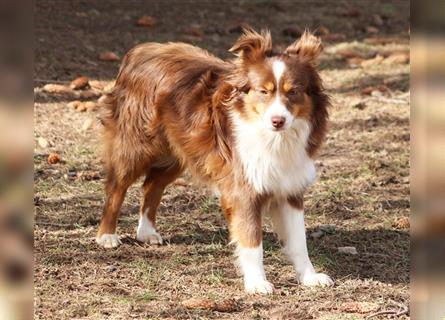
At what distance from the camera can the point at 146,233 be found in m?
6.08

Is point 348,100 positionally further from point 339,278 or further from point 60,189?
point 339,278

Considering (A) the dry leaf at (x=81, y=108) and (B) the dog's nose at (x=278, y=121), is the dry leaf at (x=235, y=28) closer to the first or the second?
(A) the dry leaf at (x=81, y=108)

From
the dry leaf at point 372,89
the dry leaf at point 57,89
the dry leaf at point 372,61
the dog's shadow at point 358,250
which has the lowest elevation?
the dog's shadow at point 358,250

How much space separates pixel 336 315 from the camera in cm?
465

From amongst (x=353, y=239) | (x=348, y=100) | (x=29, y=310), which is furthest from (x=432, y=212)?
(x=348, y=100)

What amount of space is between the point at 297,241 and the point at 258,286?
421 millimetres

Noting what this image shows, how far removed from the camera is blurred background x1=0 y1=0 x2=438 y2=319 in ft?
5.11

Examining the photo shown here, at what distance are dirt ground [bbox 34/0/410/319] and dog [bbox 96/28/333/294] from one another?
13.1 inches

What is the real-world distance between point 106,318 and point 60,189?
105 inches

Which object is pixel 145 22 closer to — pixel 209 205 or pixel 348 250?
pixel 209 205

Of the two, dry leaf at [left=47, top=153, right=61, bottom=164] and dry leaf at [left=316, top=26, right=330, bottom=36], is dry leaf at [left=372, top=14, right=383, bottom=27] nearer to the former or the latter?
dry leaf at [left=316, top=26, right=330, bottom=36]

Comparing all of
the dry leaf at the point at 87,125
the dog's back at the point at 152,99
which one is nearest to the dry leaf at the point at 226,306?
the dog's back at the point at 152,99

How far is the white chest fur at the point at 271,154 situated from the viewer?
16.9 feet

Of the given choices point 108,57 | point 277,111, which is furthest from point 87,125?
point 277,111
